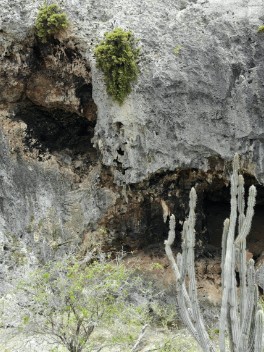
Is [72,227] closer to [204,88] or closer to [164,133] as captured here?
[164,133]

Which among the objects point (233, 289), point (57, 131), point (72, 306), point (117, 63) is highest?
point (117, 63)

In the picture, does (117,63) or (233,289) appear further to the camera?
(117,63)

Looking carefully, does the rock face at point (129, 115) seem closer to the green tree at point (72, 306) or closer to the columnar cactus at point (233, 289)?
the green tree at point (72, 306)

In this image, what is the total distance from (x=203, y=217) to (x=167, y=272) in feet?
5.90

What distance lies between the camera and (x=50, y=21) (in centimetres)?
1185

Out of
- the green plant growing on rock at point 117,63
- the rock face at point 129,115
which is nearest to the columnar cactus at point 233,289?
the rock face at point 129,115

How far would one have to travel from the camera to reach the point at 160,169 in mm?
11914

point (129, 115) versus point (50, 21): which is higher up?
point (50, 21)

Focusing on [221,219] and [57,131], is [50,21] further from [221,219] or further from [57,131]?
[221,219]

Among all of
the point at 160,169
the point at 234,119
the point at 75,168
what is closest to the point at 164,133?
the point at 160,169

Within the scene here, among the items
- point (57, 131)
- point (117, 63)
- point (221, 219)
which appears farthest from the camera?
point (221, 219)

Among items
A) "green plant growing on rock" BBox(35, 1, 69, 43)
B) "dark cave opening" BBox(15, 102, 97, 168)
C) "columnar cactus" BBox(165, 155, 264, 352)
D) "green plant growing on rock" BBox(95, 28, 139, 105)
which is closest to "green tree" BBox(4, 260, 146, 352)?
"columnar cactus" BBox(165, 155, 264, 352)

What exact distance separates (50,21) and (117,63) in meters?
1.82

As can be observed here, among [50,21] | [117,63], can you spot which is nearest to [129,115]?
[117,63]
